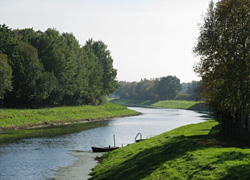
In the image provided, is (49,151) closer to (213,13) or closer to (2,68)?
(213,13)

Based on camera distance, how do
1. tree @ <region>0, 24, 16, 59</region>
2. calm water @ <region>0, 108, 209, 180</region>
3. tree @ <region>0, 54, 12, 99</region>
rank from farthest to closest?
1. tree @ <region>0, 24, 16, 59</region>
2. tree @ <region>0, 54, 12, 99</region>
3. calm water @ <region>0, 108, 209, 180</region>

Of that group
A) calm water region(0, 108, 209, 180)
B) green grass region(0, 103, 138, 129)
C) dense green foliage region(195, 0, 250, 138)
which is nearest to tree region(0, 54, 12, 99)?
green grass region(0, 103, 138, 129)

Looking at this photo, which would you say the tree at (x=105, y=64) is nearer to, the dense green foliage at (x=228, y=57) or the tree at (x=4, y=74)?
the tree at (x=4, y=74)

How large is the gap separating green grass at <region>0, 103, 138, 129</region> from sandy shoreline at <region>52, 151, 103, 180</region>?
39.4 metres

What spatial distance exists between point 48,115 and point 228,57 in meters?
70.9

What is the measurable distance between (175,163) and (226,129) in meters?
19.5

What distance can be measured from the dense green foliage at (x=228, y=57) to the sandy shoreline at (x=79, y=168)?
→ 17396 millimetres

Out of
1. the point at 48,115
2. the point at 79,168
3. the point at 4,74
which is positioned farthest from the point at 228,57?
the point at 48,115

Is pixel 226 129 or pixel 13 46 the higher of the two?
pixel 13 46

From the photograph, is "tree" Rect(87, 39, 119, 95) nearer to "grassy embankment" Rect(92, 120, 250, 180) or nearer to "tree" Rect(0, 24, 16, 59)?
"tree" Rect(0, 24, 16, 59)

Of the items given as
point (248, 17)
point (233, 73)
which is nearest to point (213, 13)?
point (248, 17)

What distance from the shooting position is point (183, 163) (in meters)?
28.8

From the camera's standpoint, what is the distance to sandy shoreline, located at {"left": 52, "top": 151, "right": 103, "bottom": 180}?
115 feet

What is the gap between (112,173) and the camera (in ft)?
108
